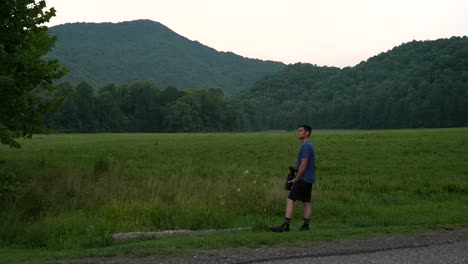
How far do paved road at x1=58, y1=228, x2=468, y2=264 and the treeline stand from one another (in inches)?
4236

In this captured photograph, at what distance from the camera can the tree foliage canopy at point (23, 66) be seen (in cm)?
1366

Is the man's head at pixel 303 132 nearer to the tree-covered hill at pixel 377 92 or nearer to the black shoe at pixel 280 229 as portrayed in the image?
the black shoe at pixel 280 229

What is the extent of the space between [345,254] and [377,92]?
422ft

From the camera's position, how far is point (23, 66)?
13734 millimetres

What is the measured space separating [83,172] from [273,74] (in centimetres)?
16768

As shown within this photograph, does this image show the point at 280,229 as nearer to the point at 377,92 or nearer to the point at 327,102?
the point at 377,92

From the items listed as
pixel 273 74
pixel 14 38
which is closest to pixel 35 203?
pixel 14 38

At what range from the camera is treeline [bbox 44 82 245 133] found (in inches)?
4562

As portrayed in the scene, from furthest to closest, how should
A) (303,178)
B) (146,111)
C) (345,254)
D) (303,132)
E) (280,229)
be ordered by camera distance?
1. (146,111)
2. (303,132)
3. (303,178)
4. (280,229)
5. (345,254)

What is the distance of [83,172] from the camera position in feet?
63.3

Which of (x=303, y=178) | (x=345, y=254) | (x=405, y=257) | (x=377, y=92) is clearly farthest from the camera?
(x=377, y=92)

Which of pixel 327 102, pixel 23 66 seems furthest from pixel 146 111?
pixel 23 66

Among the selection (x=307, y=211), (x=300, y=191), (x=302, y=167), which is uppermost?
(x=302, y=167)

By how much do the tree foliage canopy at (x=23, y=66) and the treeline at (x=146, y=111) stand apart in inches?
3924
